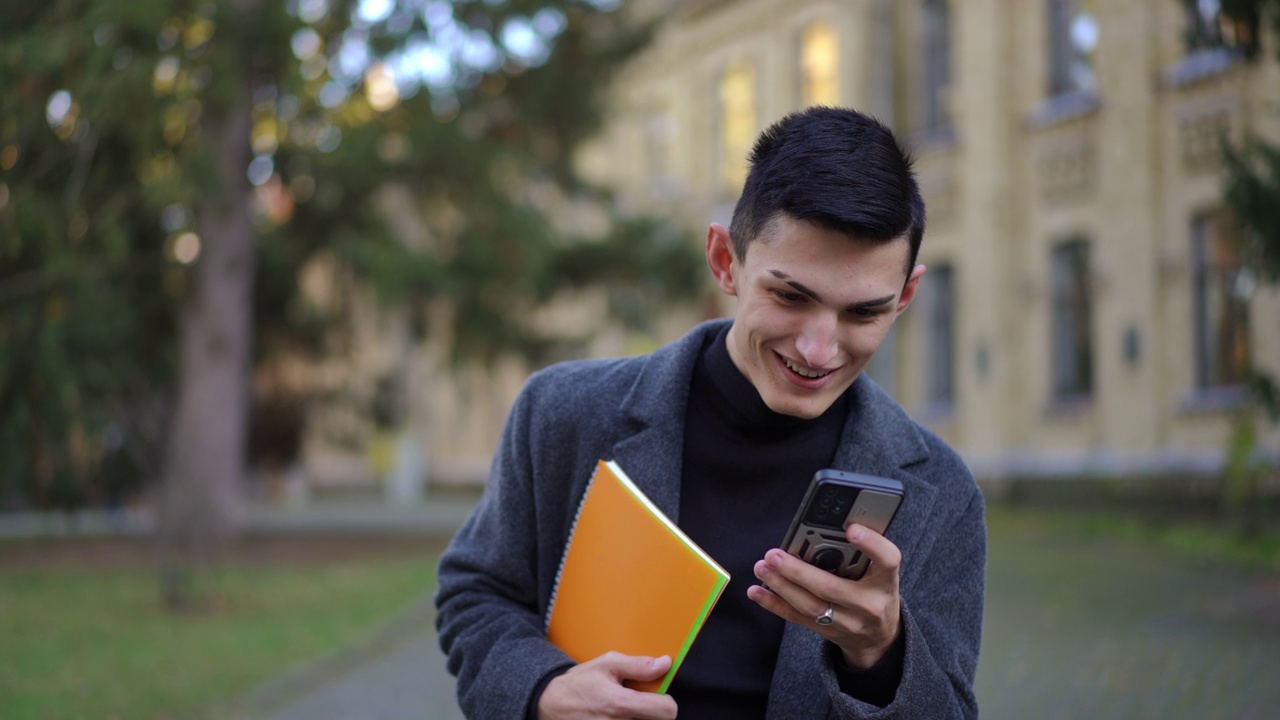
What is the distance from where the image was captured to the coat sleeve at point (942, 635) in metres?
2.15

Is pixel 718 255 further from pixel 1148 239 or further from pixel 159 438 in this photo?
pixel 1148 239

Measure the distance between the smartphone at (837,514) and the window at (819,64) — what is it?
26.1m

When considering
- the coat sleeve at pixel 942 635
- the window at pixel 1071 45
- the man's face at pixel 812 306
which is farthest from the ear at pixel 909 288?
the window at pixel 1071 45

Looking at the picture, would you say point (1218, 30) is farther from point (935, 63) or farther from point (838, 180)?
point (935, 63)

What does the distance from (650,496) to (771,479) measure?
0.70ft

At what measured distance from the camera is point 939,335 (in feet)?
81.3

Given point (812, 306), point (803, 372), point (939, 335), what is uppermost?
point (812, 306)

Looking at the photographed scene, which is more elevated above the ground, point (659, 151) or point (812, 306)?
point (659, 151)

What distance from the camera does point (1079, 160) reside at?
70.8 feet

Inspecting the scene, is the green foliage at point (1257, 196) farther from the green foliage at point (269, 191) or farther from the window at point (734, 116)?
the window at point (734, 116)

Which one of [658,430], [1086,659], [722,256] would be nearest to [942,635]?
[658,430]

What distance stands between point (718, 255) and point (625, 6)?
57.4ft

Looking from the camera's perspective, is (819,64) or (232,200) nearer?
(232,200)

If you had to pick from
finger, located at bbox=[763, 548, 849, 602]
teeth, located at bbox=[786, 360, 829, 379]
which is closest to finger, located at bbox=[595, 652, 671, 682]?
finger, located at bbox=[763, 548, 849, 602]
